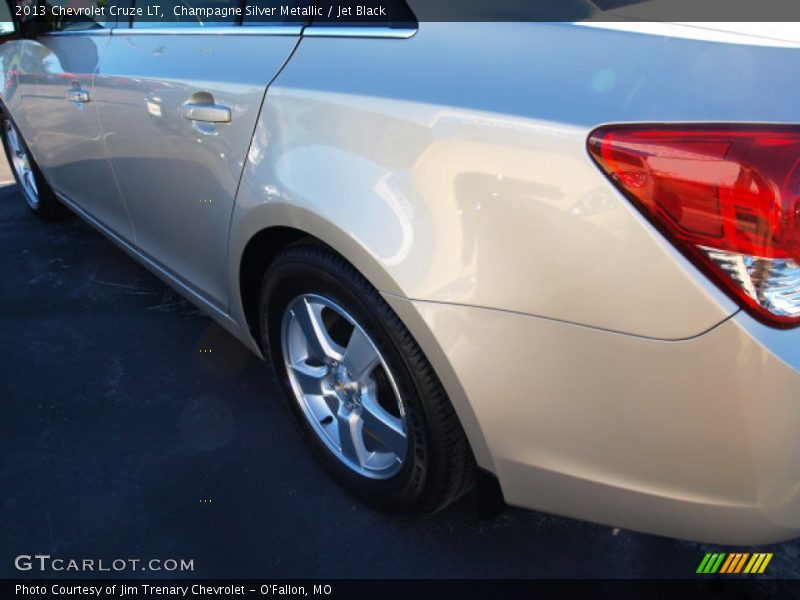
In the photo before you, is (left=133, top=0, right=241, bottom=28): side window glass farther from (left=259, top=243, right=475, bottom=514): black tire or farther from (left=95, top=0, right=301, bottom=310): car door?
(left=259, top=243, right=475, bottom=514): black tire

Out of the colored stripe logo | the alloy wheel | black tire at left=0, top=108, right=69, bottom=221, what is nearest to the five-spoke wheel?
the colored stripe logo

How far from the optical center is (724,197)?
3.35ft

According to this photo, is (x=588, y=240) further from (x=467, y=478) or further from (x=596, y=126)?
(x=467, y=478)

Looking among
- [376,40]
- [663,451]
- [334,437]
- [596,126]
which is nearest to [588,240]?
[596,126]

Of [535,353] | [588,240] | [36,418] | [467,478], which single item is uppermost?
[588,240]

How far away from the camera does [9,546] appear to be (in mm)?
1895

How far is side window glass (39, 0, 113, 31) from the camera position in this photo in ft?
8.99

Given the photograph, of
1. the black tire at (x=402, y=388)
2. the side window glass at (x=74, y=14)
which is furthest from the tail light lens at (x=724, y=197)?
the side window glass at (x=74, y=14)

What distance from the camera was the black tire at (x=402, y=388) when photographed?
1.48m

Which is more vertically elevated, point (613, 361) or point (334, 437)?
point (613, 361)

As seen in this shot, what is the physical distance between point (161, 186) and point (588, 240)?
1.67 meters

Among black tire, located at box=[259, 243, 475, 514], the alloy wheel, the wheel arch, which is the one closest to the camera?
the wheel arch

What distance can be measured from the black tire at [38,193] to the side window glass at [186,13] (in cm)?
208

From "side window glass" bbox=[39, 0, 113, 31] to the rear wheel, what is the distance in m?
1.02
